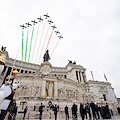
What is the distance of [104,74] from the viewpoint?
4309 centimetres

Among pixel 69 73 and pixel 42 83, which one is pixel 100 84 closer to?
pixel 69 73

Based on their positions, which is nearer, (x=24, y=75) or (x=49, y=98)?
(x=49, y=98)

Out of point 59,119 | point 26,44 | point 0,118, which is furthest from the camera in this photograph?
point 26,44

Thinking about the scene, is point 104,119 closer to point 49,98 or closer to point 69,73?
point 49,98

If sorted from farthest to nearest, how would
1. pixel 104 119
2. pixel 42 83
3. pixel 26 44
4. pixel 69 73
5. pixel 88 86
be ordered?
pixel 69 73
pixel 88 86
pixel 42 83
pixel 26 44
pixel 104 119

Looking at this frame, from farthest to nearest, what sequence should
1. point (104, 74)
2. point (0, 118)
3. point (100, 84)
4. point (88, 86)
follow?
point (104, 74) → point (100, 84) → point (88, 86) → point (0, 118)

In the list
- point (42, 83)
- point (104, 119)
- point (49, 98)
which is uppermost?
point (42, 83)

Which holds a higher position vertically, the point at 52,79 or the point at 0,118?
the point at 52,79

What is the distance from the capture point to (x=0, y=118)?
13.3 ft

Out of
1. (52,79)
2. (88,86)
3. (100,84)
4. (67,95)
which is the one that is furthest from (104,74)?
(52,79)

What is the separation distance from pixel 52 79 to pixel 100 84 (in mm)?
26826

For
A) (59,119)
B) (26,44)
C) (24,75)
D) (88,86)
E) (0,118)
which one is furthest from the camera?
(88,86)

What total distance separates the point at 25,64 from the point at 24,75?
25.7 m

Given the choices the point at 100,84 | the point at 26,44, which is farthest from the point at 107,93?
the point at 26,44
